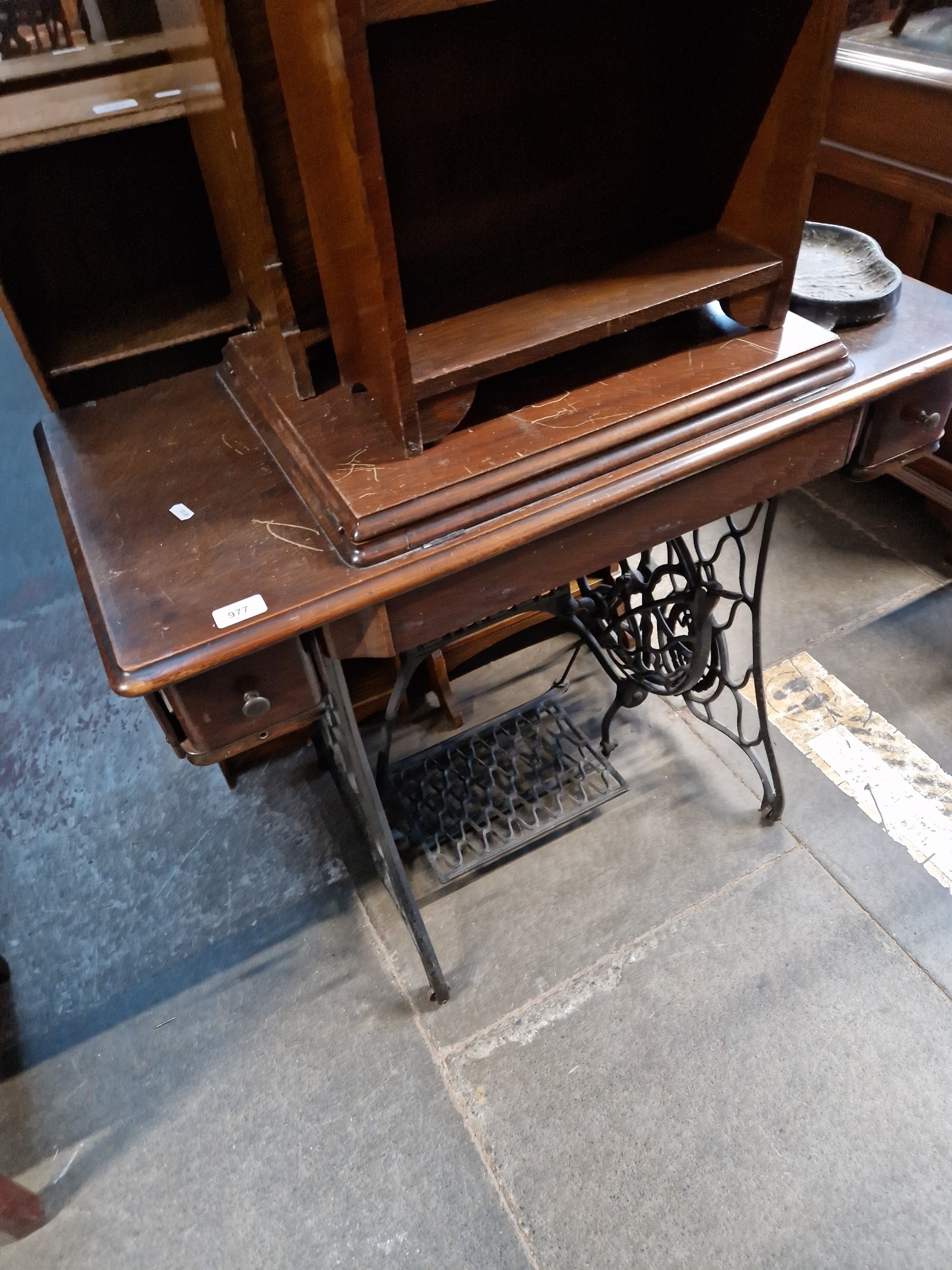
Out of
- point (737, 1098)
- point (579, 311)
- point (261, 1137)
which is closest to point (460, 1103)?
point (261, 1137)

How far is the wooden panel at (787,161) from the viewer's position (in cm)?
88

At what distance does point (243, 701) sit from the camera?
925 millimetres

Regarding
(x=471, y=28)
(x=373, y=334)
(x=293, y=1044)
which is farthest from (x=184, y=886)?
(x=471, y=28)

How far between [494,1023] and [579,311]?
118 centimetres

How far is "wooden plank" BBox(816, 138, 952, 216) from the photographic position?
1.88m

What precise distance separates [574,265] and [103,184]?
0.69 meters

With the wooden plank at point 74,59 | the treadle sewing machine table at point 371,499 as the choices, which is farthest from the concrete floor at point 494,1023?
the wooden plank at point 74,59

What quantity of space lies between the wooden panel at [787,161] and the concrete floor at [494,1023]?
1.06 meters

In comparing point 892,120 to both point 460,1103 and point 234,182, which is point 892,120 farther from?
point 460,1103

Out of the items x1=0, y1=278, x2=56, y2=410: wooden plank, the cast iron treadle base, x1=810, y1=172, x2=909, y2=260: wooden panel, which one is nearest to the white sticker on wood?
x1=0, y1=278, x2=56, y2=410: wooden plank

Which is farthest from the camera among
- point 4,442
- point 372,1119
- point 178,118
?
point 4,442

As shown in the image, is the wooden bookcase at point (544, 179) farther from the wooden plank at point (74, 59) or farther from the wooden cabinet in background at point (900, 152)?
the wooden cabinet in background at point (900, 152)

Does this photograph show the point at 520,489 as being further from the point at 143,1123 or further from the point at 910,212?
the point at 910,212

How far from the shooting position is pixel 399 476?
917 millimetres
